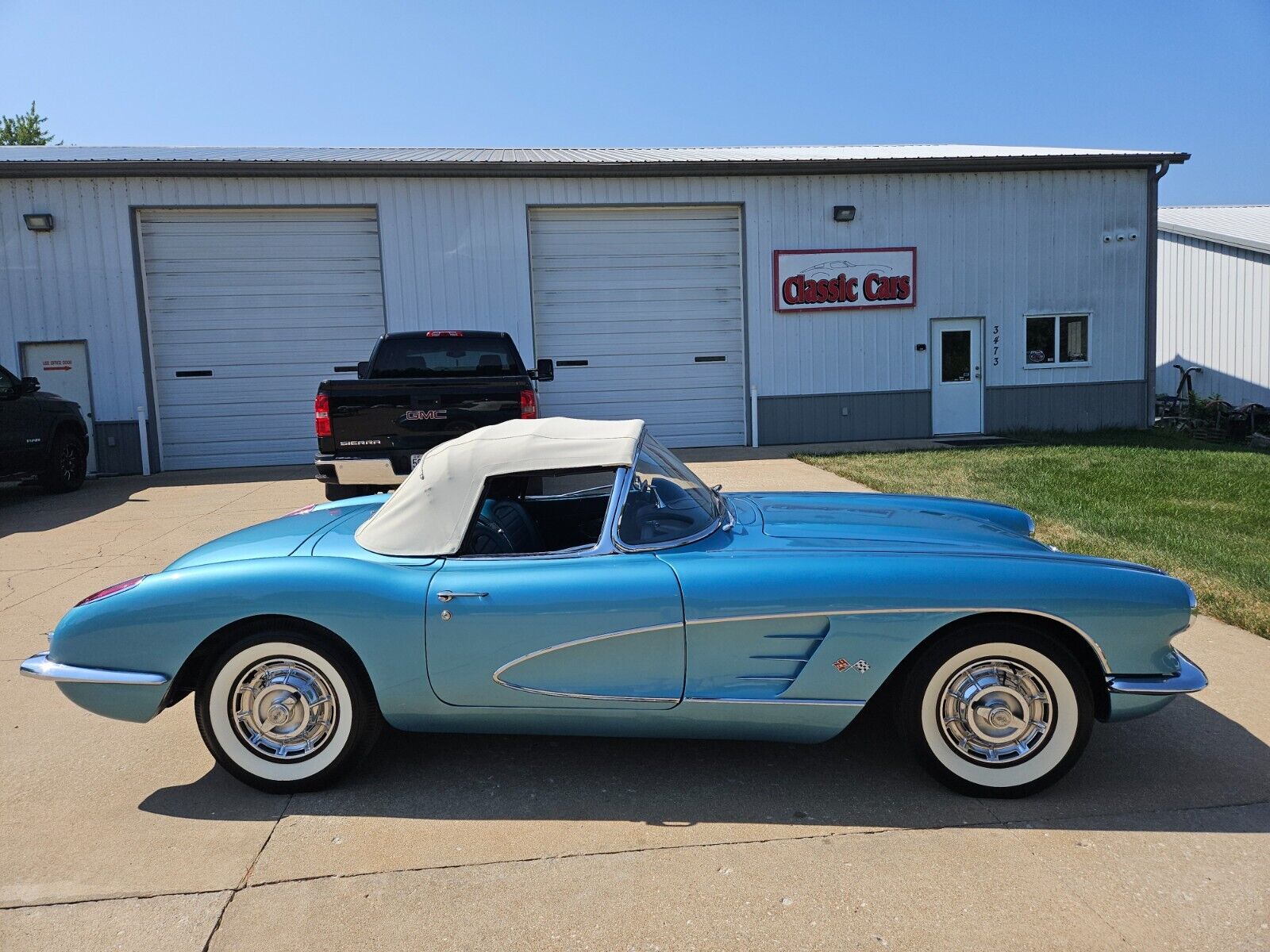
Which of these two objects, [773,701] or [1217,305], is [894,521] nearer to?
[773,701]

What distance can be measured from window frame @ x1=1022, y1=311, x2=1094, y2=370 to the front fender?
49.4 ft

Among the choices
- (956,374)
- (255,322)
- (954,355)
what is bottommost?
(956,374)

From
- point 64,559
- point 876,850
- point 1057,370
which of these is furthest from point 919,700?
point 1057,370

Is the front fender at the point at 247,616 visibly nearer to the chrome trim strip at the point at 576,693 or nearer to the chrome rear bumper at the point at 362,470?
the chrome trim strip at the point at 576,693

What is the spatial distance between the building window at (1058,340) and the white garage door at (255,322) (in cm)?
1134

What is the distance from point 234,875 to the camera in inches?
108

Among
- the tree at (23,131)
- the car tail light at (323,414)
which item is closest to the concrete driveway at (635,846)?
the car tail light at (323,414)

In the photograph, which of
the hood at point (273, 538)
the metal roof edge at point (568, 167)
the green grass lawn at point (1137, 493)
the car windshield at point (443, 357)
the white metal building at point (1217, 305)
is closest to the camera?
the hood at point (273, 538)

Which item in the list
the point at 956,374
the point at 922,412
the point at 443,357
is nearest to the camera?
the point at 443,357

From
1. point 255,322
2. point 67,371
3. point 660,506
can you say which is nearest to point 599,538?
point 660,506

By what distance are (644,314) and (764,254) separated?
2257 mm

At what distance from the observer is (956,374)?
15.7 metres

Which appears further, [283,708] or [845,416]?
[845,416]

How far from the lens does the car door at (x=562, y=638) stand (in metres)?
3.02
